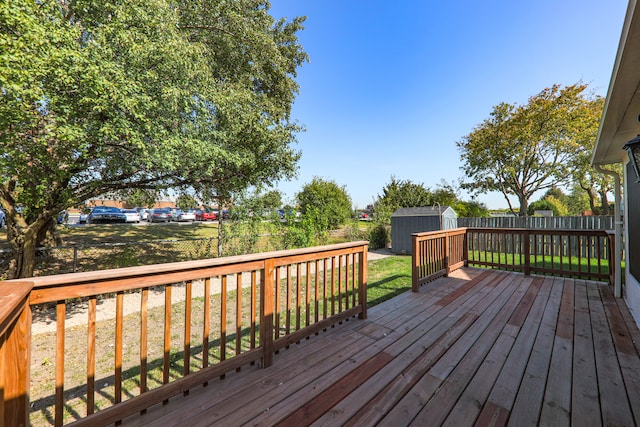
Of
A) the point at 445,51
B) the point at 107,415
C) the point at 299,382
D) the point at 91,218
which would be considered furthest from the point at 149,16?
the point at 91,218

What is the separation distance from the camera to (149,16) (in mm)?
3604

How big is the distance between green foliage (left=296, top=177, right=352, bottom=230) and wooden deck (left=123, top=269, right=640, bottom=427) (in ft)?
31.4

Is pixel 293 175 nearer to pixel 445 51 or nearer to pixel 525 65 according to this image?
pixel 445 51

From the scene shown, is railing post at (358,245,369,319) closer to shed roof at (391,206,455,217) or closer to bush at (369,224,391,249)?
shed roof at (391,206,455,217)

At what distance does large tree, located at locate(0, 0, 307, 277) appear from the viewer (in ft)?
9.38

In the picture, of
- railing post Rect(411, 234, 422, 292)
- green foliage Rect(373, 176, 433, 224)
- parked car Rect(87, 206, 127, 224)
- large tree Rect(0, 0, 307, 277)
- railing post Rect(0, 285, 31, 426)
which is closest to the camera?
railing post Rect(0, 285, 31, 426)

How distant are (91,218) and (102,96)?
732 inches

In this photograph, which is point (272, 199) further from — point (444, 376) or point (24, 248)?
point (444, 376)

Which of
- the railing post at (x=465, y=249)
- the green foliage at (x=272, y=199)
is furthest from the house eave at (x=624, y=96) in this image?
the green foliage at (x=272, y=199)

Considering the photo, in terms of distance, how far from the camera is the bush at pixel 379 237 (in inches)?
415

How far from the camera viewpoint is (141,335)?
4.82ft

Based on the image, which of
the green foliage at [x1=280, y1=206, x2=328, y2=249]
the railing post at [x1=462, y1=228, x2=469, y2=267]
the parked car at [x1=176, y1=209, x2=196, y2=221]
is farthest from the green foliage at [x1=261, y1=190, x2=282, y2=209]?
the parked car at [x1=176, y1=209, x2=196, y2=221]

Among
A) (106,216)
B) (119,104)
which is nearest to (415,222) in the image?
(119,104)

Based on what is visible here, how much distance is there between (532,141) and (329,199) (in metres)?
9.48
